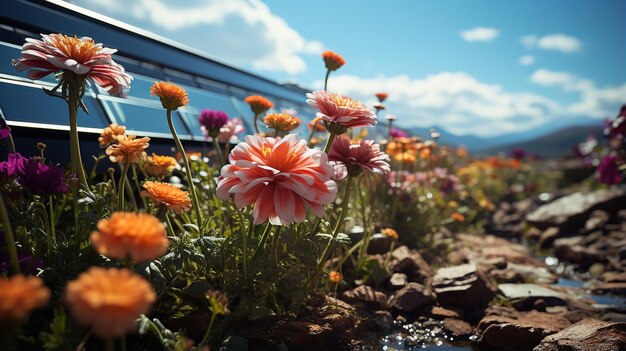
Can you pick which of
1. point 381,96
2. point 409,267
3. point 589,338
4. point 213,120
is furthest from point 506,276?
point 213,120

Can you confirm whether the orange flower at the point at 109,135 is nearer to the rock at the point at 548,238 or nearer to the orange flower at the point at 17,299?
the orange flower at the point at 17,299

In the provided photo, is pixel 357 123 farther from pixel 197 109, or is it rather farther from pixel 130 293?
pixel 197 109

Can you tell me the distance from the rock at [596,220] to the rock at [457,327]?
390 cm

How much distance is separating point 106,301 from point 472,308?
7.57 feet

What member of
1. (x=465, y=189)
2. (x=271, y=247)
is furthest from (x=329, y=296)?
(x=465, y=189)

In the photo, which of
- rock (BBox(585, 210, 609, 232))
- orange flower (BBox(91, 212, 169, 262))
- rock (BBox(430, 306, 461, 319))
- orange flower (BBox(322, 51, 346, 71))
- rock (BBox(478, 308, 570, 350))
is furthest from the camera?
rock (BBox(585, 210, 609, 232))

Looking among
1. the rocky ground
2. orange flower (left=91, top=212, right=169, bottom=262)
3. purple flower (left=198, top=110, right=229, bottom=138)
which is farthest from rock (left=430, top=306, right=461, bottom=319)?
orange flower (left=91, top=212, right=169, bottom=262)

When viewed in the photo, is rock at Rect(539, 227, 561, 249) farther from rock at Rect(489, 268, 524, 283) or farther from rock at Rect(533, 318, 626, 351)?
rock at Rect(533, 318, 626, 351)

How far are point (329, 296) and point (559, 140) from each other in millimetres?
93037

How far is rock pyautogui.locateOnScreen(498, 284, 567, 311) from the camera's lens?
8.17 feet

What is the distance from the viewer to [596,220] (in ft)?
16.9

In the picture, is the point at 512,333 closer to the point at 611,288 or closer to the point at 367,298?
the point at 367,298

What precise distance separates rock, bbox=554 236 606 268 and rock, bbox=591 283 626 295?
1.01 meters

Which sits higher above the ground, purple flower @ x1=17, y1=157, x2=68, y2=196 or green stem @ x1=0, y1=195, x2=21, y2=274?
purple flower @ x1=17, y1=157, x2=68, y2=196
